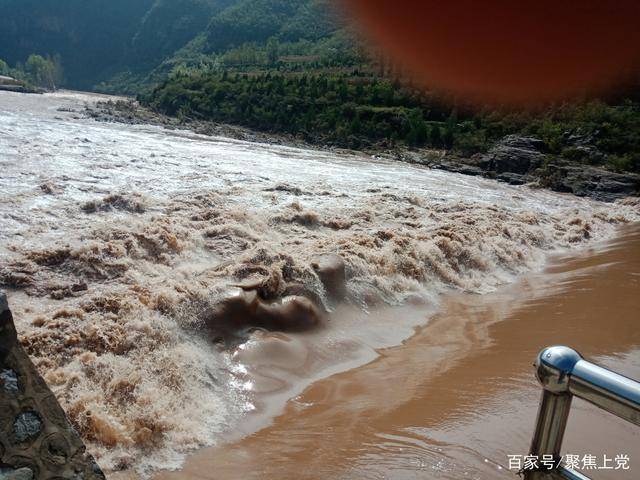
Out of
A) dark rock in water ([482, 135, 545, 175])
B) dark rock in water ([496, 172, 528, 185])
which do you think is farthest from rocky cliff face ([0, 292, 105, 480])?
dark rock in water ([482, 135, 545, 175])

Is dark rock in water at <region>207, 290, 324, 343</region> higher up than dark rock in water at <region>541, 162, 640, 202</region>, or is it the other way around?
dark rock in water at <region>541, 162, 640, 202</region>

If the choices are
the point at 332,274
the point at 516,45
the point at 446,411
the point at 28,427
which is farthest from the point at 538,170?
the point at 28,427

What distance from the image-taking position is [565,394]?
151 cm

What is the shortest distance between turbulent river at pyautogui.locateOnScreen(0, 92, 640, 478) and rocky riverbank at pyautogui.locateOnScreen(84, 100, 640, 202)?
29.3 feet

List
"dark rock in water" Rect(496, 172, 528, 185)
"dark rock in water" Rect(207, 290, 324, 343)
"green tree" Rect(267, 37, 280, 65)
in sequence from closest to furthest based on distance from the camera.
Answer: "dark rock in water" Rect(207, 290, 324, 343) → "dark rock in water" Rect(496, 172, 528, 185) → "green tree" Rect(267, 37, 280, 65)

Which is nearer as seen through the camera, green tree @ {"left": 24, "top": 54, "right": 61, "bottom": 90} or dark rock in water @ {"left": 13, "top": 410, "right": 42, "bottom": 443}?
dark rock in water @ {"left": 13, "top": 410, "right": 42, "bottom": 443}

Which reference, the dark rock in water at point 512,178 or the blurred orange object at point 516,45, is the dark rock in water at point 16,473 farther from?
the blurred orange object at point 516,45

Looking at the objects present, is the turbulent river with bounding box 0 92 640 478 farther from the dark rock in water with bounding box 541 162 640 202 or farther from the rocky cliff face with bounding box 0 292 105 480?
the dark rock in water with bounding box 541 162 640 202

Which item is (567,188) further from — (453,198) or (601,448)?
(601,448)

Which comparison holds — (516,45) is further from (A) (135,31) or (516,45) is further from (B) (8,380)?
(A) (135,31)

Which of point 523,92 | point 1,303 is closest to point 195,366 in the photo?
point 1,303

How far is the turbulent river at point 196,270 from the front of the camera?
14.2ft

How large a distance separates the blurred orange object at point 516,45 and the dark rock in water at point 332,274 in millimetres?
33304

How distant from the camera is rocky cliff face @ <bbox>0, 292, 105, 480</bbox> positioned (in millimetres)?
2012
